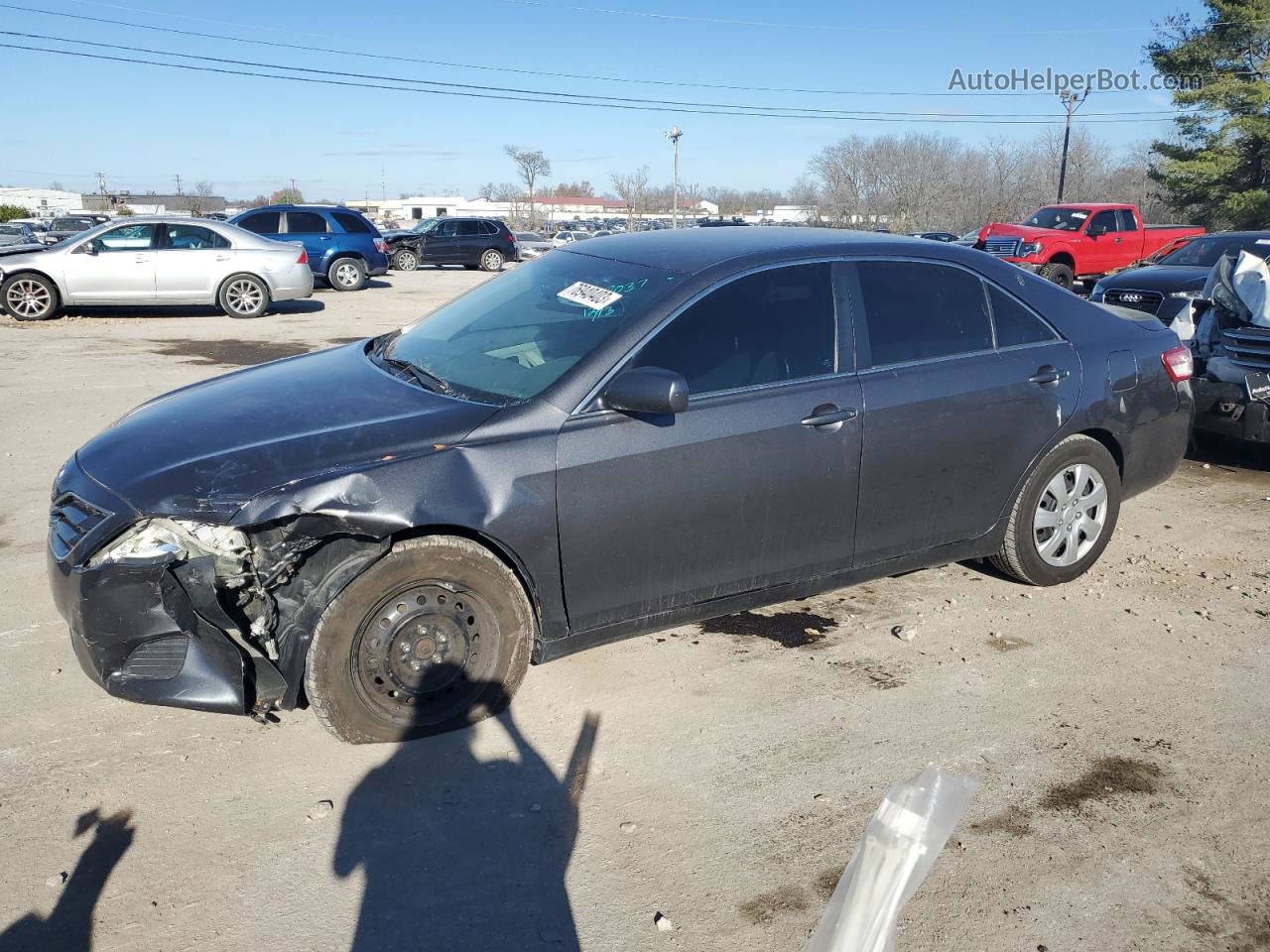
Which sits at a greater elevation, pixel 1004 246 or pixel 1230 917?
pixel 1004 246

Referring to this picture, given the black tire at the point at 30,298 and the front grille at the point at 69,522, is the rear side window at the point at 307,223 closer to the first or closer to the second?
the black tire at the point at 30,298

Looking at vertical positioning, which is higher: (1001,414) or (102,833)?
(1001,414)

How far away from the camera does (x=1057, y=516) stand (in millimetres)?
4859

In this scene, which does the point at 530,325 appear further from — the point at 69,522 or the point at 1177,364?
the point at 1177,364

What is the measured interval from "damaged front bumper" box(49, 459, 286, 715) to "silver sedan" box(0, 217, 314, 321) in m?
13.4

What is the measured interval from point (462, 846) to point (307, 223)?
20.6 metres

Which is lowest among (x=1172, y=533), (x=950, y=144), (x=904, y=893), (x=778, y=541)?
(x=1172, y=533)

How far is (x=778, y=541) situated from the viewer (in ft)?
13.2

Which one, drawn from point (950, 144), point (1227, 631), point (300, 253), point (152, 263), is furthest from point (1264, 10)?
point (1227, 631)

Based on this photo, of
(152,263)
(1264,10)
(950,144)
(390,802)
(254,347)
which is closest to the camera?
(390,802)

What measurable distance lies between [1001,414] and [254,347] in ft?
34.8

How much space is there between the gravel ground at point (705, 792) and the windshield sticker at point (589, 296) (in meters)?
1.47

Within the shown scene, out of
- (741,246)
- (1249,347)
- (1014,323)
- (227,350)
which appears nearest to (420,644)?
(741,246)

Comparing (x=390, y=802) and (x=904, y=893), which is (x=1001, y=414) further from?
(x=904, y=893)
